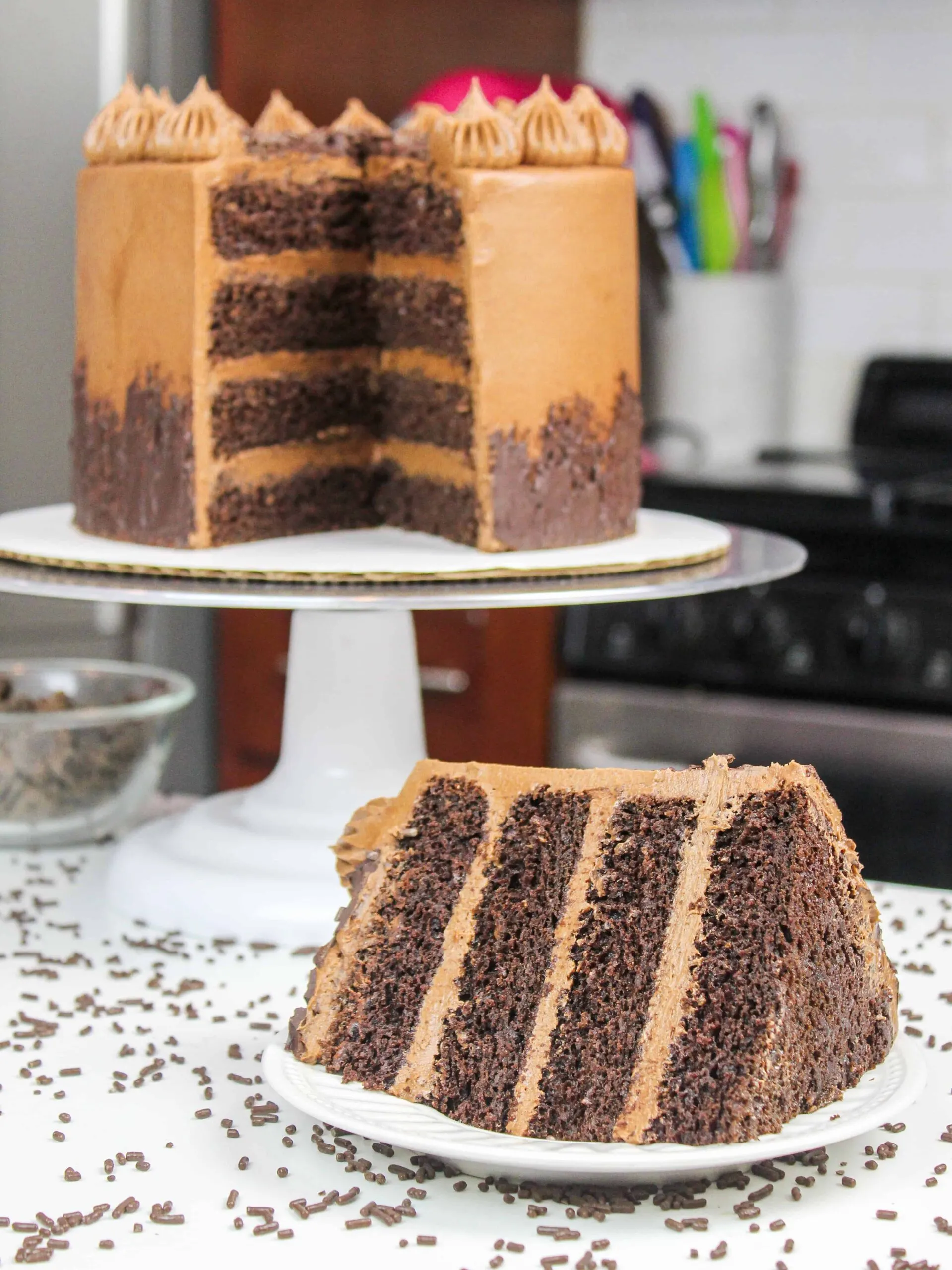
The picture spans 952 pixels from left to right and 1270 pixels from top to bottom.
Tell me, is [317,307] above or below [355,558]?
above

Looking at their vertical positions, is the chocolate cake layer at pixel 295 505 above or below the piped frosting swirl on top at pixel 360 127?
below

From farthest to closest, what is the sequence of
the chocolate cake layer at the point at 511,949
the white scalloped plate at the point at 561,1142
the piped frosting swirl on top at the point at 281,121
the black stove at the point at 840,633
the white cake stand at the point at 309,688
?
1. the black stove at the point at 840,633
2. the piped frosting swirl on top at the point at 281,121
3. the white cake stand at the point at 309,688
4. the chocolate cake layer at the point at 511,949
5. the white scalloped plate at the point at 561,1142

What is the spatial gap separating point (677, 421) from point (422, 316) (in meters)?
1.72

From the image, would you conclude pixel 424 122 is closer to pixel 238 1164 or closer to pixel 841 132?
pixel 238 1164

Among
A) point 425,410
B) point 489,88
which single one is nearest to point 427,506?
point 425,410

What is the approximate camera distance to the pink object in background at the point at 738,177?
3.56m

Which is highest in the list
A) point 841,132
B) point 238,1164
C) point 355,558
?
point 841,132

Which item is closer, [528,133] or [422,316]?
[528,133]

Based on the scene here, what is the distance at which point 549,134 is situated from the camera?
181 centimetres

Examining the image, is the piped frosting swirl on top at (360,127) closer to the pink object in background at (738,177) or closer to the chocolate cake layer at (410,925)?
the chocolate cake layer at (410,925)

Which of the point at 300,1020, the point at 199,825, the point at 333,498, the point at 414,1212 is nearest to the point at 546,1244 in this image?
the point at 414,1212

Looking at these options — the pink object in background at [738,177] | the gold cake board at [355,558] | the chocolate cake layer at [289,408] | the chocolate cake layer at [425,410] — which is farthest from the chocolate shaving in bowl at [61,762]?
the pink object in background at [738,177]

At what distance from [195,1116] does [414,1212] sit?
234 mm

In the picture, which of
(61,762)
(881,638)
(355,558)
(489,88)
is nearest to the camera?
(355,558)
